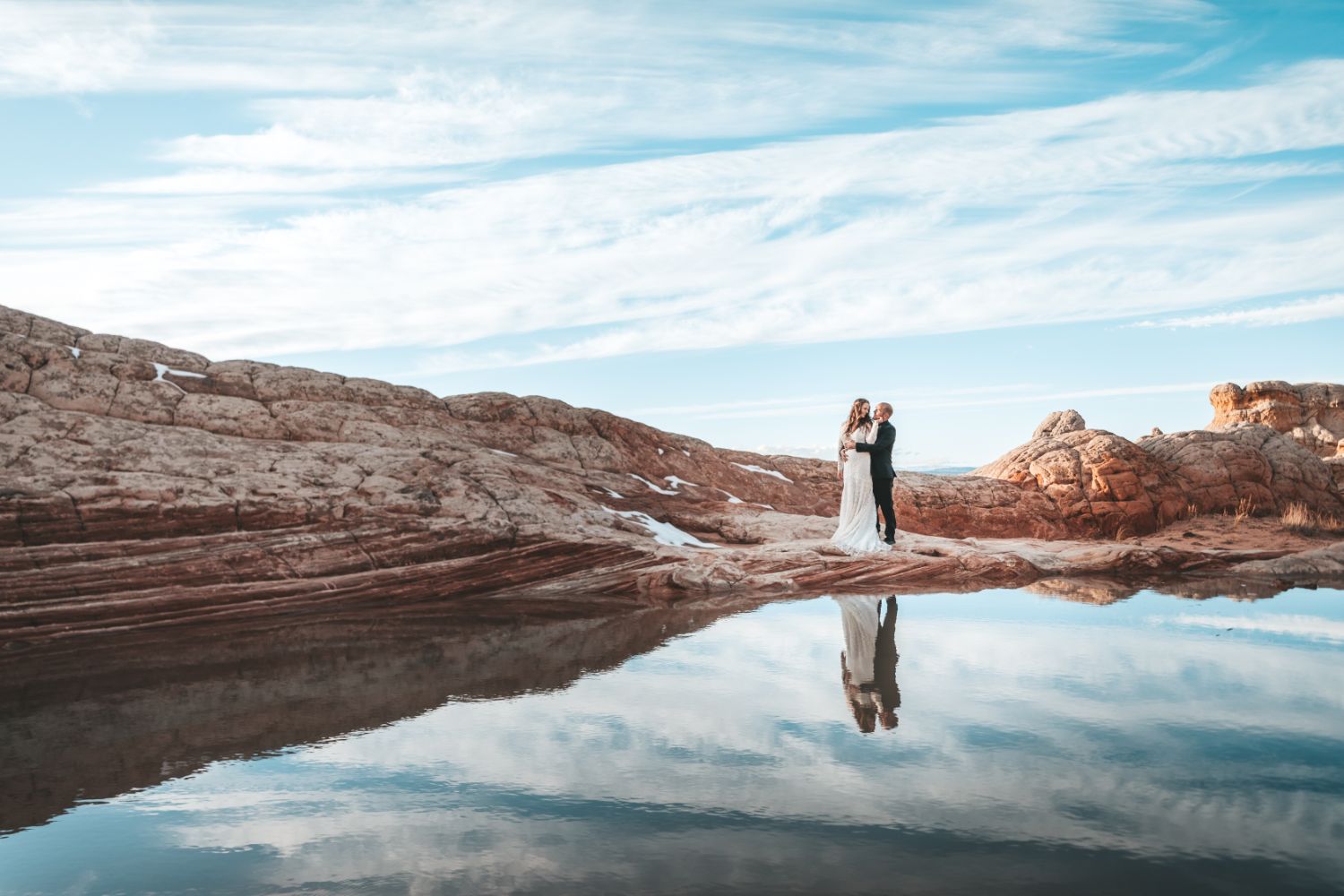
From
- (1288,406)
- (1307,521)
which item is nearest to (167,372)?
(1307,521)

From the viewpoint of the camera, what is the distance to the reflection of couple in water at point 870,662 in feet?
25.6

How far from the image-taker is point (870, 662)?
9.71m

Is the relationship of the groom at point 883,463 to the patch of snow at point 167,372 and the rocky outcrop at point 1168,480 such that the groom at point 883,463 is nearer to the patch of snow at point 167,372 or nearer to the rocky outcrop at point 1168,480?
the rocky outcrop at point 1168,480

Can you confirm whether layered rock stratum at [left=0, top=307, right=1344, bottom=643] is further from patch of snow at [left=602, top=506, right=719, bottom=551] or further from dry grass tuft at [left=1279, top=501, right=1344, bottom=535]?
dry grass tuft at [left=1279, top=501, right=1344, bottom=535]

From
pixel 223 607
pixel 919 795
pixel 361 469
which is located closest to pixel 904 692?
pixel 919 795

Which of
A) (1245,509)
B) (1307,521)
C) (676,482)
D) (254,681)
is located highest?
(676,482)

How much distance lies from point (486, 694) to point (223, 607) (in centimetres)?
624

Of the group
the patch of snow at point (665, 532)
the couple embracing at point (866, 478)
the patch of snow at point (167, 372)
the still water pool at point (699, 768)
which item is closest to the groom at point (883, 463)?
the couple embracing at point (866, 478)

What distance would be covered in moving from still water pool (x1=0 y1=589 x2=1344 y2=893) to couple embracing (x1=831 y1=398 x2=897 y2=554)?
21.6 feet

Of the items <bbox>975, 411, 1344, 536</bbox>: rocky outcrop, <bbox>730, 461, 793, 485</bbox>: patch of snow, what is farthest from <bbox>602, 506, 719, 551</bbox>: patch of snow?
<bbox>975, 411, 1344, 536</bbox>: rocky outcrop

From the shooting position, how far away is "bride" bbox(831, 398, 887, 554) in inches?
690

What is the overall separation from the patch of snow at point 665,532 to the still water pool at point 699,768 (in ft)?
22.3

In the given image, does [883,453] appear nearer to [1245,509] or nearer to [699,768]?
[1245,509]

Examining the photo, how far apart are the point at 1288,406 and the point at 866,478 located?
38.7 metres
